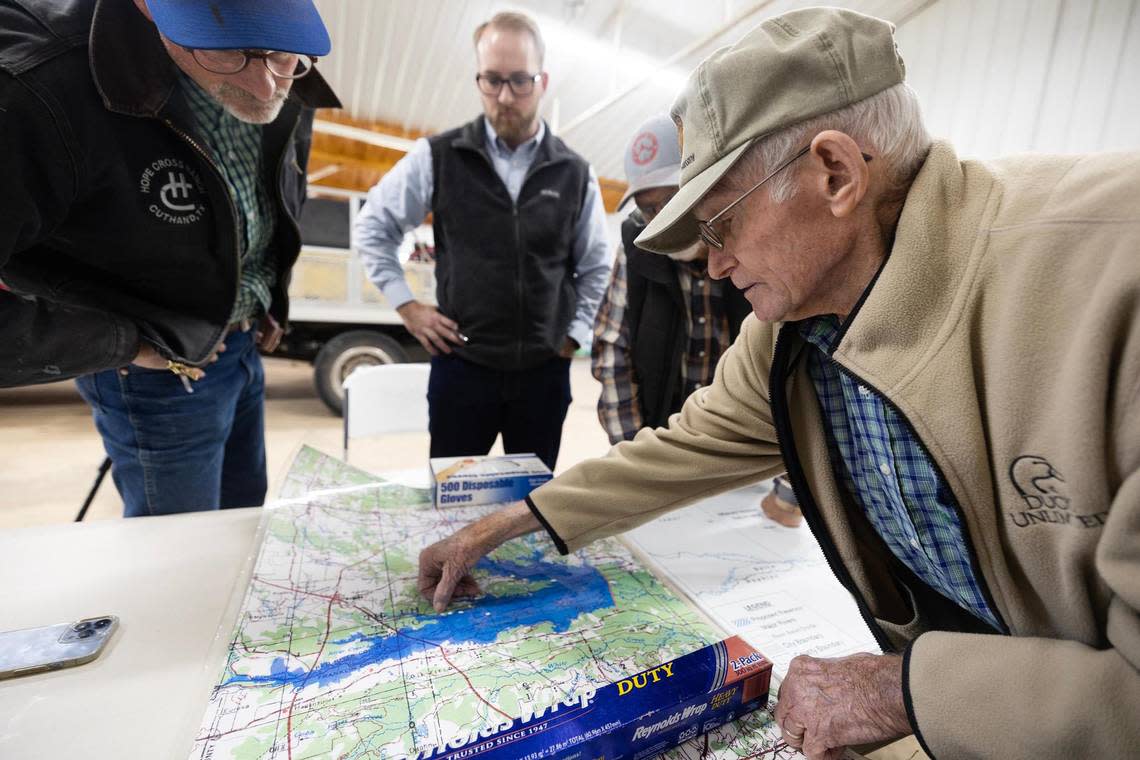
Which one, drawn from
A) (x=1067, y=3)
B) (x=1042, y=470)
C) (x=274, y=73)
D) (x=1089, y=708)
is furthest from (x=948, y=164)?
(x=1067, y=3)

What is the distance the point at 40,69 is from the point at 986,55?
4.82 meters

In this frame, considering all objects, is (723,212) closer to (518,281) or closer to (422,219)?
(518,281)

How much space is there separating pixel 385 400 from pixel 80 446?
2747 millimetres

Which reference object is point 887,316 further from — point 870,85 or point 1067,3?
point 1067,3

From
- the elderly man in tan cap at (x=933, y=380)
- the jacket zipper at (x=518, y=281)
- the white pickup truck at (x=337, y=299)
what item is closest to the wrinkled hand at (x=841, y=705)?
the elderly man in tan cap at (x=933, y=380)

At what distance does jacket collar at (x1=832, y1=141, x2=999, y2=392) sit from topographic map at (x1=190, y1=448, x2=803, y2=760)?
0.50 meters

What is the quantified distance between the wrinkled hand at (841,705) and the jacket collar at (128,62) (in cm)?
140

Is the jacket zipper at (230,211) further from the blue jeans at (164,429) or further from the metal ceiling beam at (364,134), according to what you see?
the metal ceiling beam at (364,134)

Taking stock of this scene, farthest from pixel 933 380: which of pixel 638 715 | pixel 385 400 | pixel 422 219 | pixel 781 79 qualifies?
pixel 385 400

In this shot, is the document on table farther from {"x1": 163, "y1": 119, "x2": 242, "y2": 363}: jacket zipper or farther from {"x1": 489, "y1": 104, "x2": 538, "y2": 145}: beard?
{"x1": 489, "y1": 104, "x2": 538, "y2": 145}: beard

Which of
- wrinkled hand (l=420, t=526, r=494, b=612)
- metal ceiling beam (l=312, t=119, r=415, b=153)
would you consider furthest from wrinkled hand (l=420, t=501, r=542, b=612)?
metal ceiling beam (l=312, t=119, r=415, b=153)

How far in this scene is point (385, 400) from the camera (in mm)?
2033

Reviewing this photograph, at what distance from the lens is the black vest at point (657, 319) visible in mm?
1535

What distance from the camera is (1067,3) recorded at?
3.11 m
